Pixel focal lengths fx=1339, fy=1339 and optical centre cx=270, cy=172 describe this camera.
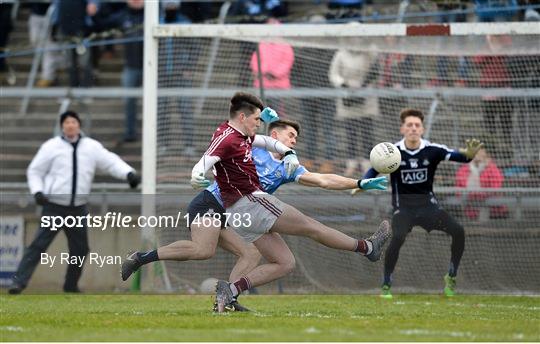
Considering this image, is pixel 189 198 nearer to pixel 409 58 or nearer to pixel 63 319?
pixel 409 58

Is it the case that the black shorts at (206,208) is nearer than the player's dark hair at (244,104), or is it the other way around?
the player's dark hair at (244,104)

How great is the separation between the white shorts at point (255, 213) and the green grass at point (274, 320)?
28.4 inches

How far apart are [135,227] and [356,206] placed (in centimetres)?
268

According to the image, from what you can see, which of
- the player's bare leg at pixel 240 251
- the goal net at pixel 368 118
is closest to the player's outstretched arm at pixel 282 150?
the player's bare leg at pixel 240 251

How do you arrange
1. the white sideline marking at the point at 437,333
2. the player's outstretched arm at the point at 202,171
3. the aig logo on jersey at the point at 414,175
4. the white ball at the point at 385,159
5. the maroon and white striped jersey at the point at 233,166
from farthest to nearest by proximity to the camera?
the aig logo on jersey at the point at 414,175, the white ball at the point at 385,159, the maroon and white striped jersey at the point at 233,166, the player's outstretched arm at the point at 202,171, the white sideline marking at the point at 437,333

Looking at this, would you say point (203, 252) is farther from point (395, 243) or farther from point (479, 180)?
point (479, 180)

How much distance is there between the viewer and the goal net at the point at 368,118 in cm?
1570

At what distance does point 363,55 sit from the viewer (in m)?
17.5

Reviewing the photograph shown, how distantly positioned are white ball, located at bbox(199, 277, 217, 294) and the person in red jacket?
10.4ft

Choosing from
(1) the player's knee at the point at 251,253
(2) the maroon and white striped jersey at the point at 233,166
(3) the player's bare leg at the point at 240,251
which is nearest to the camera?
(2) the maroon and white striped jersey at the point at 233,166

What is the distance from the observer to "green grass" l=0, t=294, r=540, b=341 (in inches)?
375

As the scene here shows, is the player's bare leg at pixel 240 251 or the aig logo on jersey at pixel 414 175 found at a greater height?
the aig logo on jersey at pixel 414 175

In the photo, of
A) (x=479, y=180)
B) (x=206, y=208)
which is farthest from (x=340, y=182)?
(x=479, y=180)

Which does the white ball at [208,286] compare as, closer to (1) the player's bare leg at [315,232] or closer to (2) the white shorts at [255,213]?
(1) the player's bare leg at [315,232]
